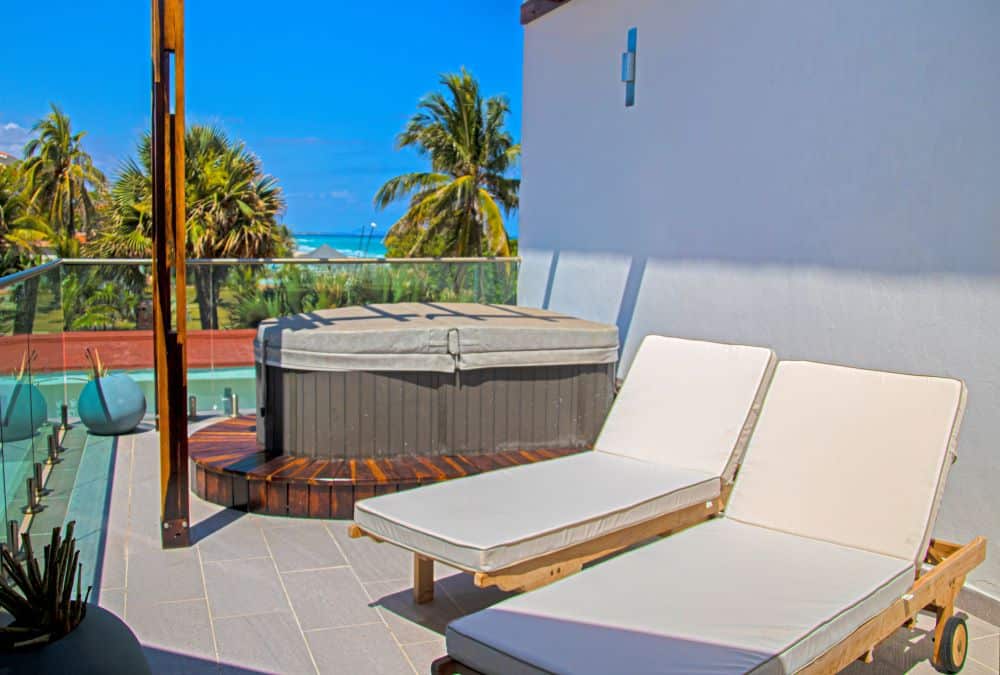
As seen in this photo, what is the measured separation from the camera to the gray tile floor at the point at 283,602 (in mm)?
2990

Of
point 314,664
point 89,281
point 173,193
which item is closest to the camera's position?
point 314,664

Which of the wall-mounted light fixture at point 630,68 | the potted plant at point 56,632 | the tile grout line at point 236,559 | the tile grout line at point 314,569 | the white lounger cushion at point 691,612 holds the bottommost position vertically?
the tile grout line at point 314,569

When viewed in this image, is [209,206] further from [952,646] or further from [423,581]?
[952,646]

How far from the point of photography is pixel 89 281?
254 inches

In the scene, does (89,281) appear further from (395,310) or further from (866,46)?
(866,46)

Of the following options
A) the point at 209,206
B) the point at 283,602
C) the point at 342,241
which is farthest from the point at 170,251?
the point at 342,241

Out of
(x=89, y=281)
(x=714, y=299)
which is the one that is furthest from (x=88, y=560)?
(x=714, y=299)

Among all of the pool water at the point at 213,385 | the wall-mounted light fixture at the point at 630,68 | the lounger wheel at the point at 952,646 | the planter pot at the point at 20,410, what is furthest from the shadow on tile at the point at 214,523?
the wall-mounted light fixture at the point at 630,68

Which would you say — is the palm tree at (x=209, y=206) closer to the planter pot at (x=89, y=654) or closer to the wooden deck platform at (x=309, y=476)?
the wooden deck platform at (x=309, y=476)

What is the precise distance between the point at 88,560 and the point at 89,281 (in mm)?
3239

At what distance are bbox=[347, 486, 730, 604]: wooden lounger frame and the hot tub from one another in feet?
4.42

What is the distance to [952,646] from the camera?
2.91 m

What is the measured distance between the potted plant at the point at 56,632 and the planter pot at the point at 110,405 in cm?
399

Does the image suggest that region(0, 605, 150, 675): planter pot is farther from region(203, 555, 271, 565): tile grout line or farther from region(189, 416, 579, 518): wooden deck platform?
region(189, 416, 579, 518): wooden deck platform
